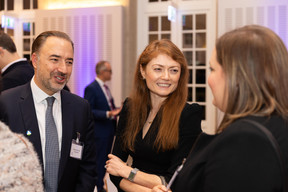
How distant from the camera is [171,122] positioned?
1917mm

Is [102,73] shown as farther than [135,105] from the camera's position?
Yes

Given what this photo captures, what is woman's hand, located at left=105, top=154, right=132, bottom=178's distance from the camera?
189 cm

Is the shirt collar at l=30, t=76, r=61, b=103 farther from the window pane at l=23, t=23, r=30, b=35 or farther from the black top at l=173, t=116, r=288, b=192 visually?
the window pane at l=23, t=23, r=30, b=35

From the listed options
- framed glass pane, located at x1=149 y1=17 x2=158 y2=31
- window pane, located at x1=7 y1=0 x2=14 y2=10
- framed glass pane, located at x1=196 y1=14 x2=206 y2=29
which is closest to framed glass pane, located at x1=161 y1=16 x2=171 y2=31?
framed glass pane, located at x1=149 y1=17 x2=158 y2=31

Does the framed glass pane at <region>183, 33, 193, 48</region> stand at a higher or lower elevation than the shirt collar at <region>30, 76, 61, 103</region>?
higher

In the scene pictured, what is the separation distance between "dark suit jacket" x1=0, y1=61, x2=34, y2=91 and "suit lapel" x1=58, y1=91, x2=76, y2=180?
3.97 ft

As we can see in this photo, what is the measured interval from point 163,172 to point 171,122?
0.95 feet

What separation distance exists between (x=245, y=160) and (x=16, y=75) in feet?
8.63

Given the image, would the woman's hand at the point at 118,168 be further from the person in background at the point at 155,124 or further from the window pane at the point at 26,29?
the window pane at the point at 26,29

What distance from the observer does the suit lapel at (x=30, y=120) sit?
1852mm

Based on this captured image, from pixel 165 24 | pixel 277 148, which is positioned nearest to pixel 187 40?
pixel 165 24

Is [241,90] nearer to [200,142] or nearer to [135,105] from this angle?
[200,142]

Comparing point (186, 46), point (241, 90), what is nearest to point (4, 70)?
point (241, 90)

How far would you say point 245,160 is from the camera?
98 centimetres
